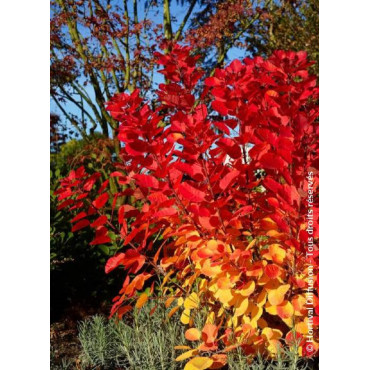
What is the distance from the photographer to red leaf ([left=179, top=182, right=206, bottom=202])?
55.8 inches

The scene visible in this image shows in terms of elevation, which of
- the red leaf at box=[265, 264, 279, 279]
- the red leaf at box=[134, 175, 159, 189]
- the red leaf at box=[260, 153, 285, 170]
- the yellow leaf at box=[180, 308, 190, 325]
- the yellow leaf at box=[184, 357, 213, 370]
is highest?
the red leaf at box=[260, 153, 285, 170]

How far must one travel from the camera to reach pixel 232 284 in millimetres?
1574

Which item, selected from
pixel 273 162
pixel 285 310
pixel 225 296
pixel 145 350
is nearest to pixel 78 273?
pixel 145 350

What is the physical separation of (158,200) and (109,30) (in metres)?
2.97

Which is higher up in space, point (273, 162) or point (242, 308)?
point (273, 162)

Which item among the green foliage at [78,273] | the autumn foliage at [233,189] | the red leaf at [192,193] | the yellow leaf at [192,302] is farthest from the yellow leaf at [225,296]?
the green foliage at [78,273]

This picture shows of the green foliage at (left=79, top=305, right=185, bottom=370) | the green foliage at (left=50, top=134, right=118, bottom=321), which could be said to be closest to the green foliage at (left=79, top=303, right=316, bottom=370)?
the green foliage at (left=79, top=305, right=185, bottom=370)

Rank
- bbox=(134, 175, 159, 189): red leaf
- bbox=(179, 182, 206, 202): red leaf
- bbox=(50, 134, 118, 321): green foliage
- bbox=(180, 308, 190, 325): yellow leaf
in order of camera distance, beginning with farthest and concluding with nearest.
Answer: bbox=(50, 134, 118, 321): green foliage
bbox=(180, 308, 190, 325): yellow leaf
bbox=(134, 175, 159, 189): red leaf
bbox=(179, 182, 206, 202): red leaf

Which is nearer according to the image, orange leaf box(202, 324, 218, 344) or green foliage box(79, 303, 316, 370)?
orange leaf box(202, 324, 218, 344)

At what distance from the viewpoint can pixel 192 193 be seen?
143 cm

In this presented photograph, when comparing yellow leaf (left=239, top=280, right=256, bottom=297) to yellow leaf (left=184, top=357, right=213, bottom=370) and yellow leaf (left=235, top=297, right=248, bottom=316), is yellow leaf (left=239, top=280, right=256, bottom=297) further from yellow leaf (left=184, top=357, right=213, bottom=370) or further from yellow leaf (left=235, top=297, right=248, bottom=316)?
yellow leaf (left=184, top=357, right=213, bottom=370)

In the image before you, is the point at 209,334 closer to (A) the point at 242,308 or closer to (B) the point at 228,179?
(A) the point at 242,308

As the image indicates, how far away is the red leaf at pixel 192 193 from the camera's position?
142cm
